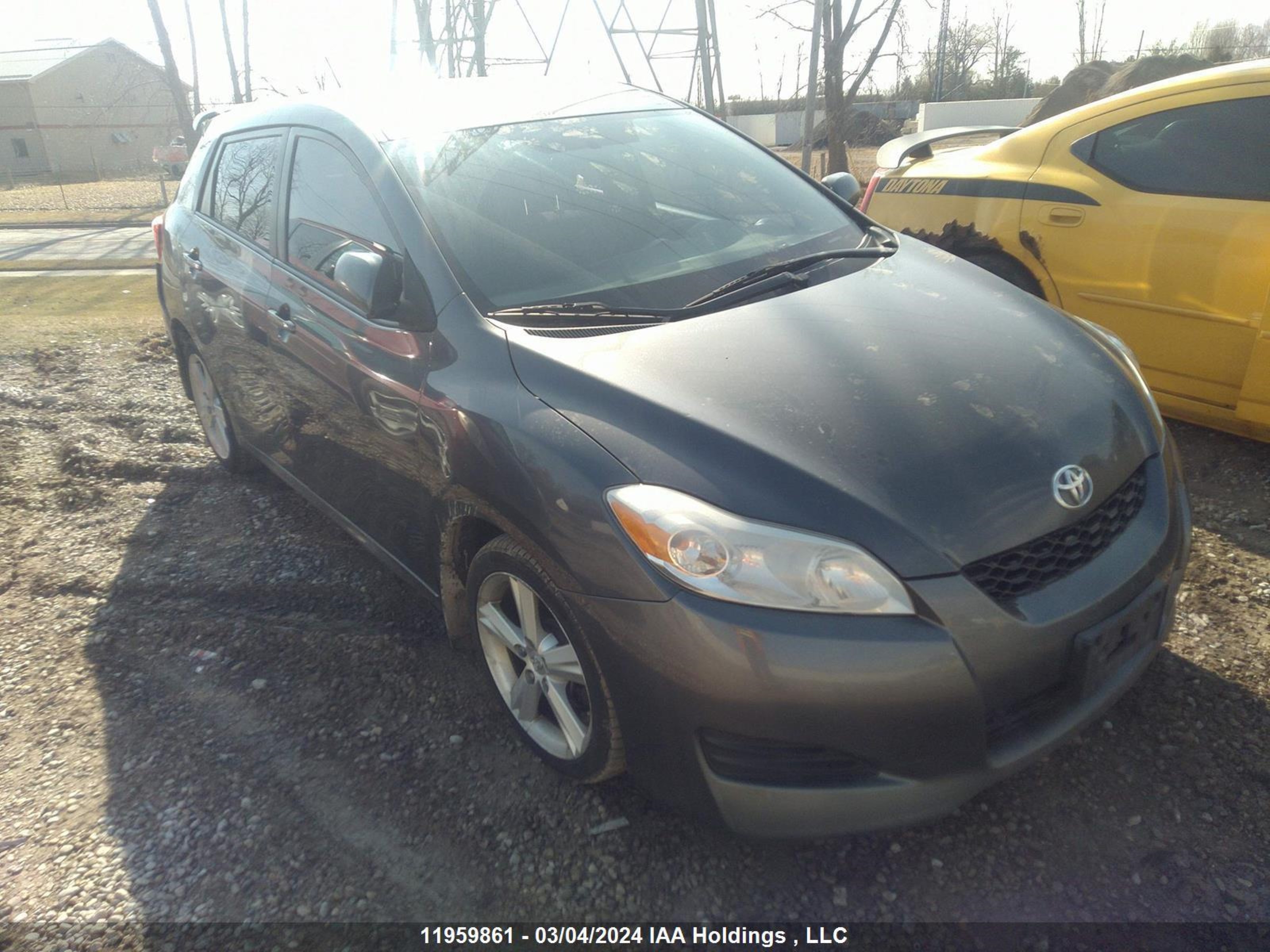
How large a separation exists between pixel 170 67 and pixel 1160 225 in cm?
2486

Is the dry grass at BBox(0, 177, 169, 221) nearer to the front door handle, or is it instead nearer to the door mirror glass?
the front door handle

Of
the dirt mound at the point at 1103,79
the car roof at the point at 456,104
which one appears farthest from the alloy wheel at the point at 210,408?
the dirt mound at the point at 1103,79

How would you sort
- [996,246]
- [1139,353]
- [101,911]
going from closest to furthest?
1. [101,911]
2. [1139,353]
3. [996,246]

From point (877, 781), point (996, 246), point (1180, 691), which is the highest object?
point (996, 246)

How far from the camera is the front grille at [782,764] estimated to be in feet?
6.42

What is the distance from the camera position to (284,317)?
3.35 meters

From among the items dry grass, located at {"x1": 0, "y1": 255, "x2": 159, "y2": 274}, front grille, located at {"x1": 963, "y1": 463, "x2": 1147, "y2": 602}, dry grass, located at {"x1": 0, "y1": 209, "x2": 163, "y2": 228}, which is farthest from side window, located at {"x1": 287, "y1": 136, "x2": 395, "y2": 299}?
dry grass, located at {"x1": 0, "y1": 209, "x2": 163, "y2": 228}

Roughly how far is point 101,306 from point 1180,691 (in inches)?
398

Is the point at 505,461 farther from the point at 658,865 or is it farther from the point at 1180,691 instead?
the point at 1180,691

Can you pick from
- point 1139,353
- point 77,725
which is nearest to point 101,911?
point 77,725

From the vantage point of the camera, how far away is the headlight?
191cm

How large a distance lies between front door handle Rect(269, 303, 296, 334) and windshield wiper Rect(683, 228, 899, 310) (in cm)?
151

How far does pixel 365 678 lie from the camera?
3.13 meters

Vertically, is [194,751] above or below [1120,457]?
below
